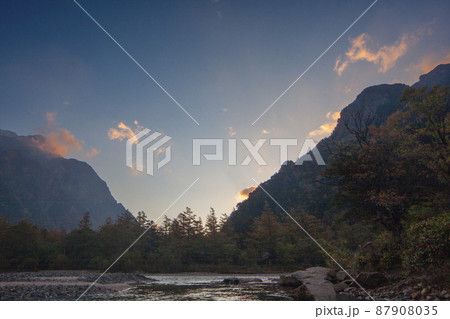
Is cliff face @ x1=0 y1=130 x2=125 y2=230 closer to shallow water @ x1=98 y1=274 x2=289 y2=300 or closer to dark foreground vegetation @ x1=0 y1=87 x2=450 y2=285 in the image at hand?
dark foreground vegetation @ x1=0 y1=87 x2=450 y2=285

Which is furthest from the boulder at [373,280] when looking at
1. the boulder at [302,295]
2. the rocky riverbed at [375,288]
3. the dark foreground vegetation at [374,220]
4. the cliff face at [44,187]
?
the cliff face at [44,187]

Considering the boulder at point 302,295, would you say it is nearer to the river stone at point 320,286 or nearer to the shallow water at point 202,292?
the river stone at point 320,286

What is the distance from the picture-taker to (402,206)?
15047mm

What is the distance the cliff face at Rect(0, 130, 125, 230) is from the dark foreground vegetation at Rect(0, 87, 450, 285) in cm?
2364

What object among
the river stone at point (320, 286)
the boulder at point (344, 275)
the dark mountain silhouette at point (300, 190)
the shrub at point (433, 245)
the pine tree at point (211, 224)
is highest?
the dark mountain silhouette at point (300, 190)

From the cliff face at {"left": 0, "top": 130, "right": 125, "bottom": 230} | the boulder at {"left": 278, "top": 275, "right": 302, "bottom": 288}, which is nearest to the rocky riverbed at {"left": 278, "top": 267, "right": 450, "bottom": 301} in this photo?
the boulder at {"left": 278, "top": 275, "right": 302, "bottom": 288}

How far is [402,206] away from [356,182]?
7.81ft

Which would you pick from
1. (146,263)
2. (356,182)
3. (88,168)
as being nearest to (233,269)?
(146,263)

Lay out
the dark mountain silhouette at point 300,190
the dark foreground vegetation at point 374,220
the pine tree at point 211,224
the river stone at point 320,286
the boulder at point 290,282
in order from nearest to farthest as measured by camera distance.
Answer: the river stone at point 320,286, the dark foreground vegetation at point 374,220, the boulder at point 290,282, the pine tree at point 211,224, the dark mountain silhouette at point 300,190

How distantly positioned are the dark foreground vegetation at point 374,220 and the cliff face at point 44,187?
23.6 meters

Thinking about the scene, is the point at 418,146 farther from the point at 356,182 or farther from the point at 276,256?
the point at 276,256

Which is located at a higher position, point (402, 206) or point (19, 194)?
point (19, 194)

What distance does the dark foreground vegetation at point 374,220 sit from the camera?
42.6 feet

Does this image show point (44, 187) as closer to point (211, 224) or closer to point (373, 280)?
point (211, 224)
